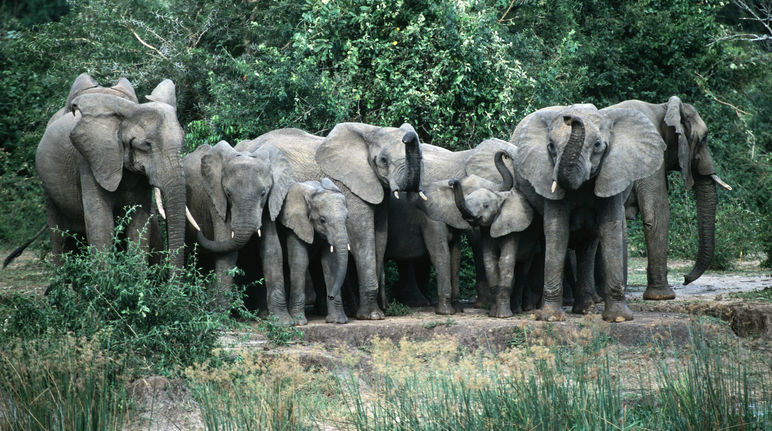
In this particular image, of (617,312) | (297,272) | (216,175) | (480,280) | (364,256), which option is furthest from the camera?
(480,280)

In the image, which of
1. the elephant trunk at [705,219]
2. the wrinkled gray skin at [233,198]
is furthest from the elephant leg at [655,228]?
the wrinkled gray skin at [233,198]

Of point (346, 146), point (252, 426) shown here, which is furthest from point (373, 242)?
point (252, 426)

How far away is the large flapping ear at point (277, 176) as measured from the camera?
11648mm

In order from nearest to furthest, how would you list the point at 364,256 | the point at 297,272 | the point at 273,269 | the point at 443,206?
the point at 273,269, the point at 297,272, the point at 364,256, the point at 443,206

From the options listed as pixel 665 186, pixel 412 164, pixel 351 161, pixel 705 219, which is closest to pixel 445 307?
pixel 412 164

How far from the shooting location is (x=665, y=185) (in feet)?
44.5

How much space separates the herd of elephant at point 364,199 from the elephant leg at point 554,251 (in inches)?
0.6

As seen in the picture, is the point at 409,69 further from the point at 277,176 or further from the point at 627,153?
the point at 627,153

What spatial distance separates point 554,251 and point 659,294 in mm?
2460

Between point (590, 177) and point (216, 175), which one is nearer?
point (590, 177)

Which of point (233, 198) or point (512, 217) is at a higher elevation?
point (233, 198)

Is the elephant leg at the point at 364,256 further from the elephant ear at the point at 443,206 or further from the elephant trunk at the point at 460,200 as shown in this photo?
the elephant trunk at the point at 460,200

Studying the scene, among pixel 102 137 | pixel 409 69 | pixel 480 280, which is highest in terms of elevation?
pixel 409 69

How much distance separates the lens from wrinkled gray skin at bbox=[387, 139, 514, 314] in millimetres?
12523
